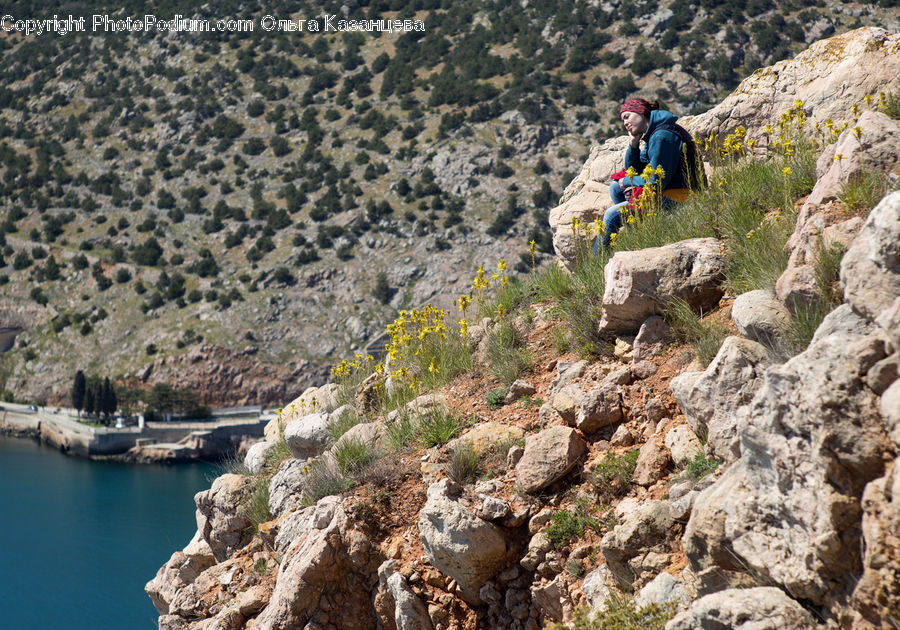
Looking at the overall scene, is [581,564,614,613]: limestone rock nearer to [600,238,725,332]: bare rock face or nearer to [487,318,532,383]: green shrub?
[600,238,725,332]: bare rock face

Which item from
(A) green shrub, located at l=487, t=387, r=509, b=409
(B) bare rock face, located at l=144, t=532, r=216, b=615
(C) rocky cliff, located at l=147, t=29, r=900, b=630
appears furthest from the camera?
(B) bare rock face, located at l=144, t=532, r=216, b=615

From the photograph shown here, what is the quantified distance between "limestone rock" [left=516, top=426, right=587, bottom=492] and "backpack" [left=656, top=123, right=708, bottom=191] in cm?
245

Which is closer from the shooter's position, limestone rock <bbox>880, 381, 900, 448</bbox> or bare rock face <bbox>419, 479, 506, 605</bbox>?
limestone rock <bbox>880, 381, 900, 448</bbox>

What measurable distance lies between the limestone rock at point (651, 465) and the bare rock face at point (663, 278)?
41.2 inches

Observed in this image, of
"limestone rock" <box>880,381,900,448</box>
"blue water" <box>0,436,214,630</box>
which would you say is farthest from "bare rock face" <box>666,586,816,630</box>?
"blue water" <box>0,436,214,630</box>

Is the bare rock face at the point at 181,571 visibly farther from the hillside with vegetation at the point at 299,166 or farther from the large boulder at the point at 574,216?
the hillside with vegetation at the point at 299,166

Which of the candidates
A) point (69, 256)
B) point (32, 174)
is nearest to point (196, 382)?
point (69, 256)

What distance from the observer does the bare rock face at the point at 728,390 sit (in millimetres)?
3520

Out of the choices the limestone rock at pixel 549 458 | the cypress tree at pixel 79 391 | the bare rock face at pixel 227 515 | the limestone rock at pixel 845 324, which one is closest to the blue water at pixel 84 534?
the cypress tree at pixel 79 391

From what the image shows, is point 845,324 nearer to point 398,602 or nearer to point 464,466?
point 464,466

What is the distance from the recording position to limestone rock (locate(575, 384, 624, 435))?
445 centimetres

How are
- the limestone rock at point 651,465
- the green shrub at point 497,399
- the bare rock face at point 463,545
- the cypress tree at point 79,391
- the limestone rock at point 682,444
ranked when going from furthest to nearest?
the cypress tree at point 79,391, the green shrub at point 497,399, the bare rock face at point 463,545, the limestone rock at point 651,465, the limestone rock at point 682,444

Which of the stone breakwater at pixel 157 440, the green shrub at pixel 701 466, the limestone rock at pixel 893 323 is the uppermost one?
the limestone rock at pixel 893 323

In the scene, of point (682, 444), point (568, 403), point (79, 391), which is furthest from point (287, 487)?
point (79, 391)
